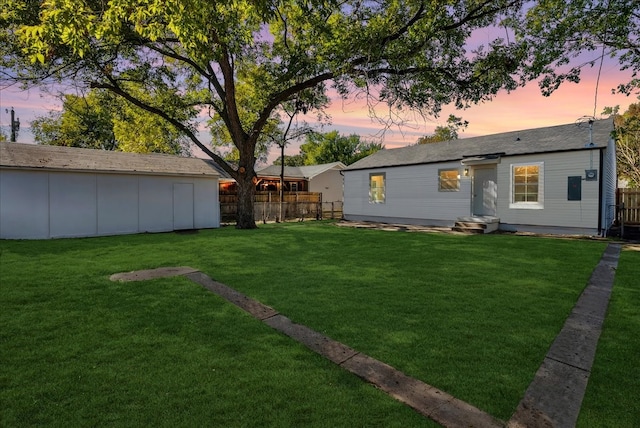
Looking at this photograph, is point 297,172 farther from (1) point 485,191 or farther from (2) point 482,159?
(2) point 482,159

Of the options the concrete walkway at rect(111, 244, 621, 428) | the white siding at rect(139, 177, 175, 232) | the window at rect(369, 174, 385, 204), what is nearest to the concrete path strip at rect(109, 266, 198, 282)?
the concrete walkway at rect(111, 244, 621, 428)

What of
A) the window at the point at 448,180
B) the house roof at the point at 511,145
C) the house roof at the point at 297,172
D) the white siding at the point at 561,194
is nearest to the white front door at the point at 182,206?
the house roof at the point at 511,145

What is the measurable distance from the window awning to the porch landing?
254 cm

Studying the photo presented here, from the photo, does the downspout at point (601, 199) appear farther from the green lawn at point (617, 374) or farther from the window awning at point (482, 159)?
the green lawn at point (617, 374)

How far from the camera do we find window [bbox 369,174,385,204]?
2069 cm

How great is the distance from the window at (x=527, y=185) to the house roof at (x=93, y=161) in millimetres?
14238

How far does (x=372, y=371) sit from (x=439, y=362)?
28.0 inches

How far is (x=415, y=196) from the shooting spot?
61.1ft

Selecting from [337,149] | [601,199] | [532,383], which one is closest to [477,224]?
[601,199]

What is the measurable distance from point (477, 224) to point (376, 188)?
7364 mm

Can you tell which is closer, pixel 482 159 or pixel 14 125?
pixel 482 159

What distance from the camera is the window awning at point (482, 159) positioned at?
1507 centimetres

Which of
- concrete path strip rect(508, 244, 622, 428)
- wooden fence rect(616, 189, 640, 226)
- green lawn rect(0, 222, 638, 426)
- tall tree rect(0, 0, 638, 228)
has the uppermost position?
tall tree rect(0, 0, 638, 228)

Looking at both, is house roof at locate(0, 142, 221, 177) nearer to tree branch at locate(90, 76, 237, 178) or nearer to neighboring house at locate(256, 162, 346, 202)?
tree branch at locate(90, 76, 237, 178)
